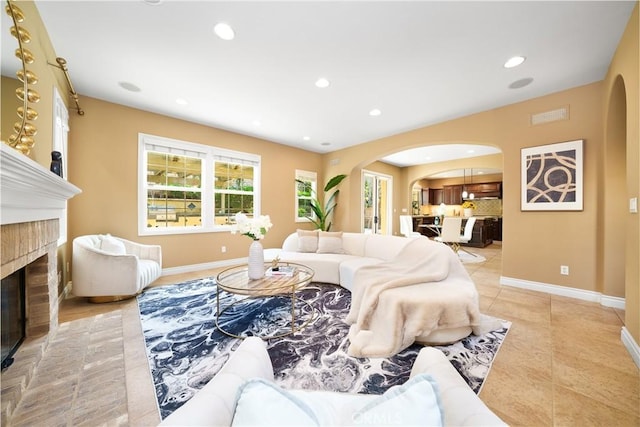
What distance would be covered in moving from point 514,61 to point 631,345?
110 inches

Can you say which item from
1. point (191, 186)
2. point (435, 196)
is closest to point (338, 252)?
point (191, 186)

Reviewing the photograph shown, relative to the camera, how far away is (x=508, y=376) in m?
1.65

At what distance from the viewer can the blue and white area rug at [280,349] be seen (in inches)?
61.8

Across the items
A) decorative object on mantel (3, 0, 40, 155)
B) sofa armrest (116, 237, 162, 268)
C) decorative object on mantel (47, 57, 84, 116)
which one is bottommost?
sofa armrest (116, 237, 162, 268)

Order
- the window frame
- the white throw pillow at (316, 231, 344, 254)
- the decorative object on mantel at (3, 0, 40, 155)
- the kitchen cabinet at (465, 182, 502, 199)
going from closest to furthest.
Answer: the decorative object on mantel at (3, 0, 40, 155) → the white throw pillow at (316, 231, 344, 254) → the window frame → the kitchen cabinet at (465, 182, 502, 199)

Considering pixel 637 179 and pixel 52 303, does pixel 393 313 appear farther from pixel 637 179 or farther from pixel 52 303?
pixel 52 303

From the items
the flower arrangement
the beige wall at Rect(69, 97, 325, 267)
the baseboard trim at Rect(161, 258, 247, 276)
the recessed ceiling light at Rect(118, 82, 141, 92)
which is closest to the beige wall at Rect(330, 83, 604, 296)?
the flower arrangement

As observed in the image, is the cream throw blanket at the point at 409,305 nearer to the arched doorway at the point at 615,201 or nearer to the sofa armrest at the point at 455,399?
the sofa armrest at the point at 455,399

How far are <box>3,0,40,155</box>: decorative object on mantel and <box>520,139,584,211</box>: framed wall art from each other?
5.17 m

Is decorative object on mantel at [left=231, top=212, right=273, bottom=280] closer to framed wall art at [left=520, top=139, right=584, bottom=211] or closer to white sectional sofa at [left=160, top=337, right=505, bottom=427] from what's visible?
white sectional sofa at [left=160, top=337, right=505, bottom=427]

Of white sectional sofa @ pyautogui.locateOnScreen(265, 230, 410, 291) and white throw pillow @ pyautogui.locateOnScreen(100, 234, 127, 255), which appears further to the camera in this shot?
white sectional sofa @ pyautogui.locateOnScreen(265, 230, 410, 291)

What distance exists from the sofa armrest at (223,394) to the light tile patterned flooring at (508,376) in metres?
0.93

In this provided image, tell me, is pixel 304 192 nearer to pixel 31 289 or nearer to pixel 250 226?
pixel 250 226

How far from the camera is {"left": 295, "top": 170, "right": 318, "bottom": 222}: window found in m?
6.01
